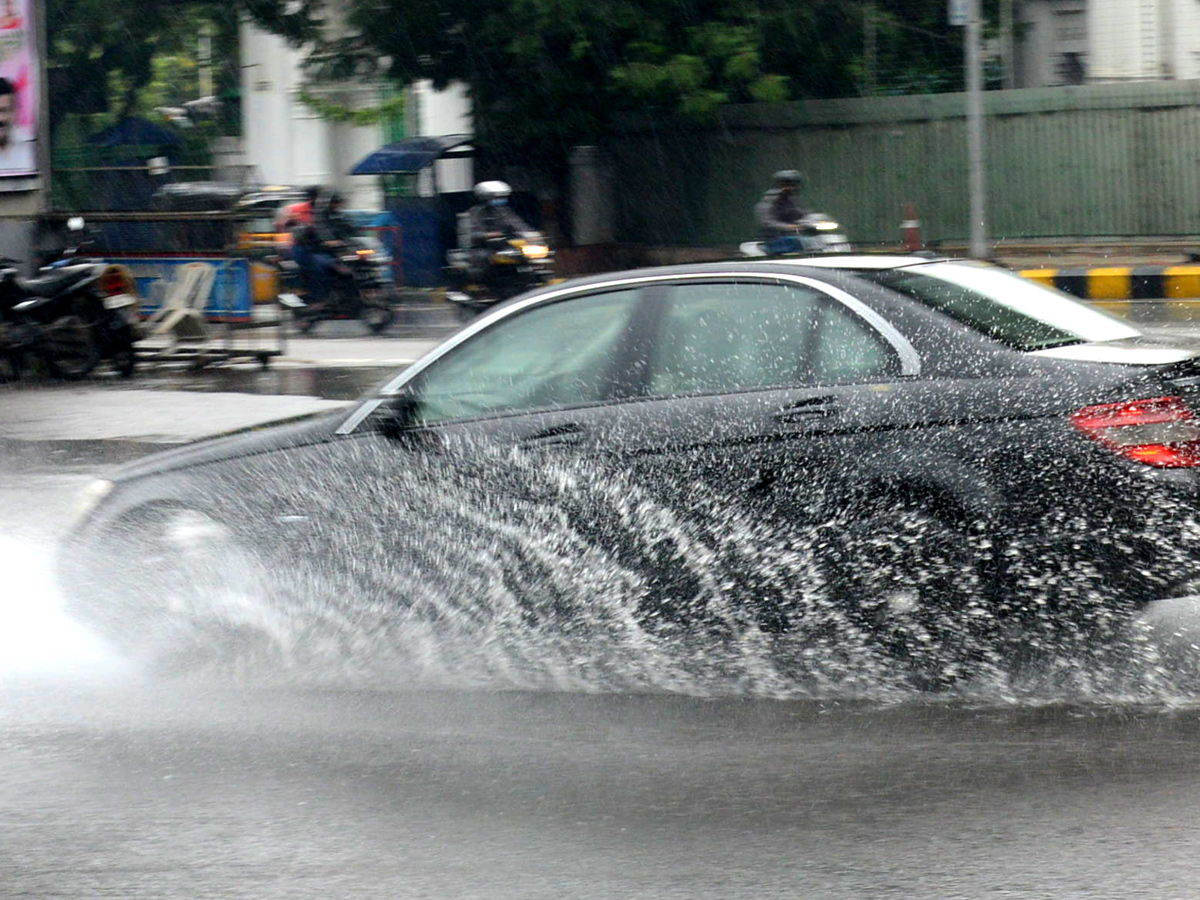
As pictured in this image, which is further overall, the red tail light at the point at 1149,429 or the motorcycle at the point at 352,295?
the motorcycle at the point at 352,295

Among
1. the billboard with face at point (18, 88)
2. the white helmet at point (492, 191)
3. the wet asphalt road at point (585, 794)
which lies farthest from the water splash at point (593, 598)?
the white helmet at point (492, 191)

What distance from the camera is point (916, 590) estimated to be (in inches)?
206

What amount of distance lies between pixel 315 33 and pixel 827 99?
775 cm

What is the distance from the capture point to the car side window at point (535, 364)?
580 cm

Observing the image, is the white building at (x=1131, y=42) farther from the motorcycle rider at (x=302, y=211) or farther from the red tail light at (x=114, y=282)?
the red tail light at (x=114, y=282)

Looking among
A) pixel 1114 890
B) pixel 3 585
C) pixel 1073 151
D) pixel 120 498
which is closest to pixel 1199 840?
pixel 1114 890

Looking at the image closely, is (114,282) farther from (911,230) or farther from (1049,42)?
(1049,42)

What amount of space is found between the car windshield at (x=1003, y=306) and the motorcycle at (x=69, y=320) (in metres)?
10.9

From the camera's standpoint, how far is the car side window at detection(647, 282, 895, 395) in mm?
5473

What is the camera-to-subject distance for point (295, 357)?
17.3 meters

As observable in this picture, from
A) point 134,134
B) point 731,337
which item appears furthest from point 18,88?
point 134,134

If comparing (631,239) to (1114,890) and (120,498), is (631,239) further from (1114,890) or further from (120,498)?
(1114,890)

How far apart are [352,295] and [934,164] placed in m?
9.66

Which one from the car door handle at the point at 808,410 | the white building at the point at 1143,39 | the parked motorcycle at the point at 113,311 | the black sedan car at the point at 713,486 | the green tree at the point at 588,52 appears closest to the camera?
the black sedan car at the point at 713,486
